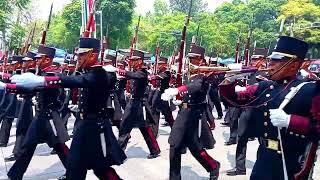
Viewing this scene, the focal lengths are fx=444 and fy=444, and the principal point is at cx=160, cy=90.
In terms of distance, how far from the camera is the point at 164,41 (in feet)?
119

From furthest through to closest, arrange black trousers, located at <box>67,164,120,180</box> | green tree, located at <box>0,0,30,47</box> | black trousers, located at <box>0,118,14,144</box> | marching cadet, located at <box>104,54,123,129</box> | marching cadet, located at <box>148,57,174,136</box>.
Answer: green tree, located at <box>0,0,30,47</box> < marching cadet, located at <box>148,57,174,136</box> < marching cadet, located at <box>104,54,123,129</box> < black trousers, located at <box>0,118,14,144</box> < black trousers, located at <box>67,164,120,180</box>

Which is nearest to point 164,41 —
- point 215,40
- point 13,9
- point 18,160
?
point 215,40

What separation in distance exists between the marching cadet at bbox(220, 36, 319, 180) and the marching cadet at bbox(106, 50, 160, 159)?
12.3ft

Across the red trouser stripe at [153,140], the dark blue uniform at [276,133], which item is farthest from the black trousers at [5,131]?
the dark blue uniform at [276,133]

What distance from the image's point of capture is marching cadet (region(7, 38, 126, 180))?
439 centimetres

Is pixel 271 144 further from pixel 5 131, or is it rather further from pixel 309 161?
pixel 5 131

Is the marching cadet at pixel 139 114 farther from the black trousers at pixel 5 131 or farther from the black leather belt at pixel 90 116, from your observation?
the black leather belt at pixel 90 116

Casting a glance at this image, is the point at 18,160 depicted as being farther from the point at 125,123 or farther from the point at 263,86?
the point at 263,86

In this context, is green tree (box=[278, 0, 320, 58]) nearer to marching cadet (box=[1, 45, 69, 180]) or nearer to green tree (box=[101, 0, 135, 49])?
green tree (box=[101, 0, 135, 49])

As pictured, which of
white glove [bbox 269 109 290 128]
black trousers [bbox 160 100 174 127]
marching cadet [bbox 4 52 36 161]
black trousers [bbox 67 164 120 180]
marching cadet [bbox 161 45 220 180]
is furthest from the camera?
black trousers [bbox 160 100 174 127]

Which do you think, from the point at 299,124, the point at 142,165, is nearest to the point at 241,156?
the point at 142,165

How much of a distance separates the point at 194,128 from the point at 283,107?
7.86ft

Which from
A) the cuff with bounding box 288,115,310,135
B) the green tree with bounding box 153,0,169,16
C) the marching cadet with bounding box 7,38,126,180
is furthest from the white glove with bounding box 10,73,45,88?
the green tree with bounding box 153,0,169,16

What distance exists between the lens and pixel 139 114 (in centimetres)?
751
